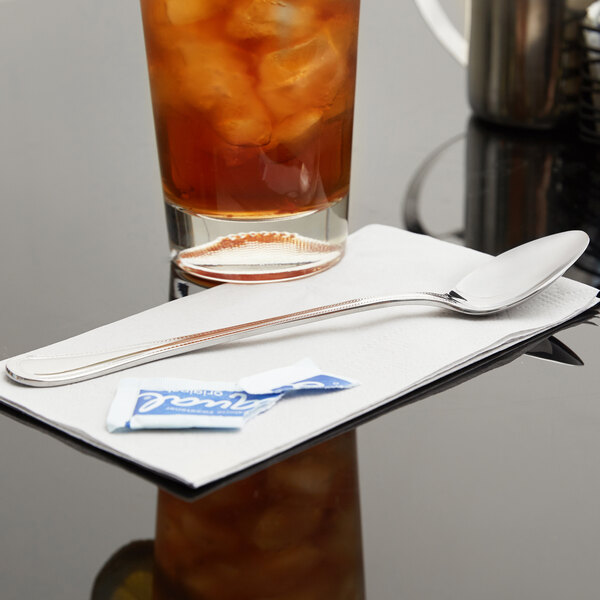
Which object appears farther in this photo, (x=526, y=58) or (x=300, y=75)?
(x=526, y=58)

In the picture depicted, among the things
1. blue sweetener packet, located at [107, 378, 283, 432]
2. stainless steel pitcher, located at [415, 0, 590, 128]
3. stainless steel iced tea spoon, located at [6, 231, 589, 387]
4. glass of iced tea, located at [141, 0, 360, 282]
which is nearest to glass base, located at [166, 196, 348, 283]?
glass of iced tea, located at [141, 0, 360, 282]

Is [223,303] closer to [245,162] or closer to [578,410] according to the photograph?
[245,162]

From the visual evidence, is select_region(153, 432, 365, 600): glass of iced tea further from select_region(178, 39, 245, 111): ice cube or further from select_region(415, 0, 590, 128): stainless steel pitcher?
select_region(415, 0, 590, 128): stainless steel pitcher

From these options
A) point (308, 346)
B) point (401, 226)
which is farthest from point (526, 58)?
point (308, 346)

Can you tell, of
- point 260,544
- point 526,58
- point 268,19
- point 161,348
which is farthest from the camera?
Answer: point 526,58

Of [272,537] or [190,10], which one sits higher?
[190,10]

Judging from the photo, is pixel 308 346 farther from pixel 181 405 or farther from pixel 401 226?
pixel 401 226

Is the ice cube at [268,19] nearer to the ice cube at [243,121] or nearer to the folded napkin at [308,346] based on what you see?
the ice cube at [243,121]
